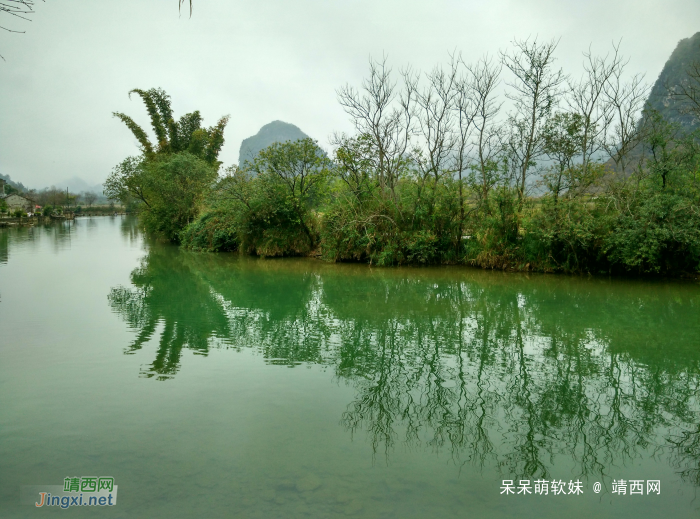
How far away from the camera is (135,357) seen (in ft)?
24.9

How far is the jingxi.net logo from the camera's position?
153 inches

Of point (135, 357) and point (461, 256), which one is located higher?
point (461, 256)

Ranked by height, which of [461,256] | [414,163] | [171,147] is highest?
[171,147]

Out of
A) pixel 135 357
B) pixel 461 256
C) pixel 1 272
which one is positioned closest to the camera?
pixel 135 357

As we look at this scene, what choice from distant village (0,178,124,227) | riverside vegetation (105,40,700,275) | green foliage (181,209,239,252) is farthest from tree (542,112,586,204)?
distant village (0,178,124,227)

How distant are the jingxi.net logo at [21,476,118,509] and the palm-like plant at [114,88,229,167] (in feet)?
136

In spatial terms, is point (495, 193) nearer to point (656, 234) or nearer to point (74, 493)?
point (656, 234)

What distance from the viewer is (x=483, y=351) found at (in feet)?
26.8

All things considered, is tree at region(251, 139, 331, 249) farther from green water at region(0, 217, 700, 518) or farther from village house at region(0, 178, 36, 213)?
village house at region(0, 178, 36, 213)

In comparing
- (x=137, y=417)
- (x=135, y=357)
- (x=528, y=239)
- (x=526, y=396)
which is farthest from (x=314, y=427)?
(x=528, y=239)

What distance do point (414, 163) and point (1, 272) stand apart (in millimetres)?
15394

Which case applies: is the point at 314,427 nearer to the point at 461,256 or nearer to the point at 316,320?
the point at 316,320

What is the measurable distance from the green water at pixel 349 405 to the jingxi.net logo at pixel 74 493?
94 mm

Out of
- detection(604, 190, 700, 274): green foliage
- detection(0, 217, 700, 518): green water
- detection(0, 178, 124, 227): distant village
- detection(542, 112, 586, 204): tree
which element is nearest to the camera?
detection(0, 217, 700, 518): green water
